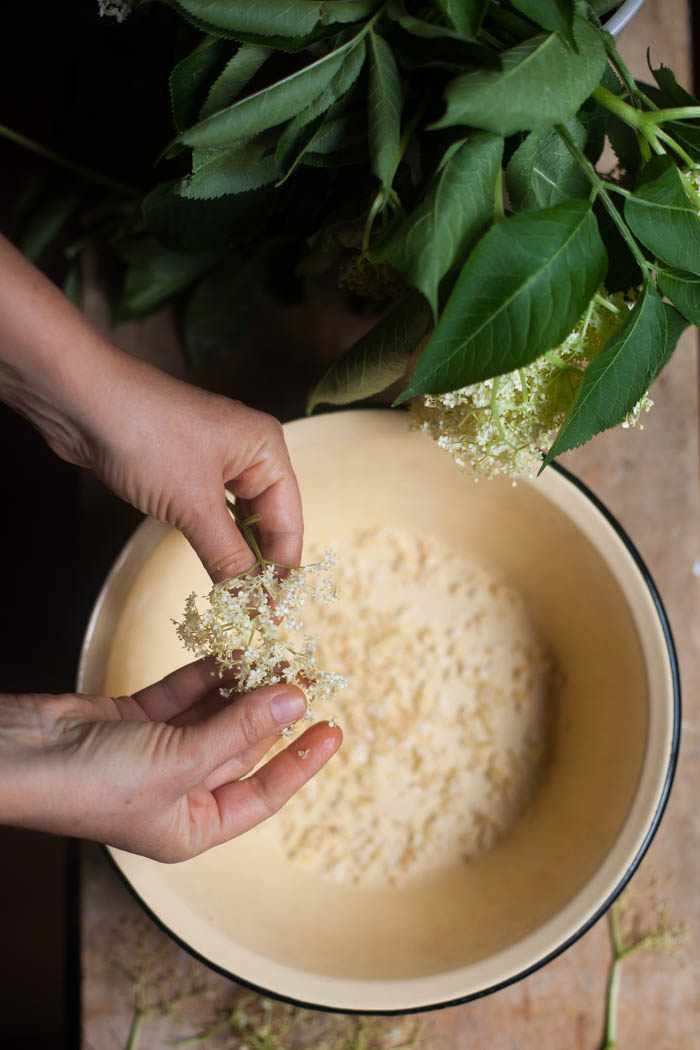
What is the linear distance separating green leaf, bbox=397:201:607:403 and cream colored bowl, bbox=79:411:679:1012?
0.87 ft

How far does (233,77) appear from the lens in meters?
0.51

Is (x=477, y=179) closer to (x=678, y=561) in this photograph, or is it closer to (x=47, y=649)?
(x=678, y=561)

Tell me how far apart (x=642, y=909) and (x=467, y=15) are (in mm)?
825

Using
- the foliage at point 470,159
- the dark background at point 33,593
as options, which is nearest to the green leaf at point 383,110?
the foliage at point 470,159

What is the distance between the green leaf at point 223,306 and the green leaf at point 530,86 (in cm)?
45

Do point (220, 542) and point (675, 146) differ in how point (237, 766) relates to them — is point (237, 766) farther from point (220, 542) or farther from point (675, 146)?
point (675, 146)

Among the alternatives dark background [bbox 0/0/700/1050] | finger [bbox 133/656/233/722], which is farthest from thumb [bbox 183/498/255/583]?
dark background [bbox 0/0/700/1050]

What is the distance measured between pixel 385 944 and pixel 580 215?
2.15 feet

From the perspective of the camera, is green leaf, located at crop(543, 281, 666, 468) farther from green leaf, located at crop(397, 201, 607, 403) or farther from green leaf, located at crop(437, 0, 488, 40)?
green leaf, located at crop(437, 0, 488, 40)

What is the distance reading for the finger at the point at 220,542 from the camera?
64 cm

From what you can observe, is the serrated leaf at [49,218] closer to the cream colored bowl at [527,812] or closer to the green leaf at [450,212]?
the cream colored bowl at [527,812]

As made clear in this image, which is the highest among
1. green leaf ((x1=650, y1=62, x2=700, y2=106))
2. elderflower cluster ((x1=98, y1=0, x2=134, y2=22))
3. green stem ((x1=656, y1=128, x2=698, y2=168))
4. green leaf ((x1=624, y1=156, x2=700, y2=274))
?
elderflower cluster ((x1=98, y1=0, x2=134, y2=22))

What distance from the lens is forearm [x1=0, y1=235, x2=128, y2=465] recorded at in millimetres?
590

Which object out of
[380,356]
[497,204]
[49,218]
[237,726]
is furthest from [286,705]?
[49,218]
